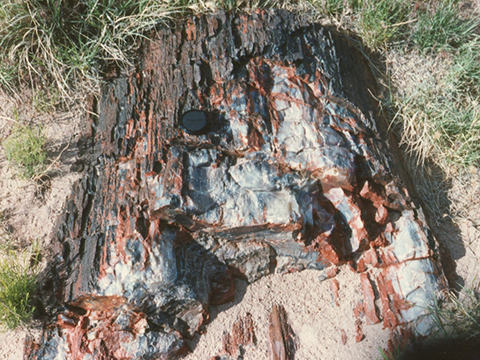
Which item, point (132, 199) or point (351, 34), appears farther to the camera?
point (351, 34)

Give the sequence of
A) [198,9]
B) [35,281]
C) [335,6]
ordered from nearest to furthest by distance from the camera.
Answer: [35,281] → [198,9] → [335,6]

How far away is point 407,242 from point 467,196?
0.83m

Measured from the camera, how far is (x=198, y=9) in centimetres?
374

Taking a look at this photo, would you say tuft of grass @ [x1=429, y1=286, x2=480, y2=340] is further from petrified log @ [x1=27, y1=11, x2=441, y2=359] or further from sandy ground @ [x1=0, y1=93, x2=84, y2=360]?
sandy ground @ [x1=0, y1=93, x2=84, y2=360]

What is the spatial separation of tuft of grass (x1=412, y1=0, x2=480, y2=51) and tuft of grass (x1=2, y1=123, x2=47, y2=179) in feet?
11.1

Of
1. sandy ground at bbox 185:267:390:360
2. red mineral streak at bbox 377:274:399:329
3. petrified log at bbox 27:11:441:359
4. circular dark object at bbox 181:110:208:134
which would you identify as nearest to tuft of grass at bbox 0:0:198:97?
petrified log at bbox 27:11:441:359

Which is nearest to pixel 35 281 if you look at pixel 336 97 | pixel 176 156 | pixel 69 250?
pixel 69 250

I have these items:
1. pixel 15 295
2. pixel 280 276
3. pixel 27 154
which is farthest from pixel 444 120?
pixel 15 295

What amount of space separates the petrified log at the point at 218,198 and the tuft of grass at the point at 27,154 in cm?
35

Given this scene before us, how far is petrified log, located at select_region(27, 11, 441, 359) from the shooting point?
284 centimetres

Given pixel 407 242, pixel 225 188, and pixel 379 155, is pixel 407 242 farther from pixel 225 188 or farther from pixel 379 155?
pixel 225 188

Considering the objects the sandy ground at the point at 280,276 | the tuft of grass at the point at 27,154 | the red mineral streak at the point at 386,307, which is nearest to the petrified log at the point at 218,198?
the red mineral streak at the point at 386,307

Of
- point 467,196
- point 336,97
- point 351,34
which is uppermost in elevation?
point 351,34


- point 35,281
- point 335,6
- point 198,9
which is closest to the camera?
point 35,281
